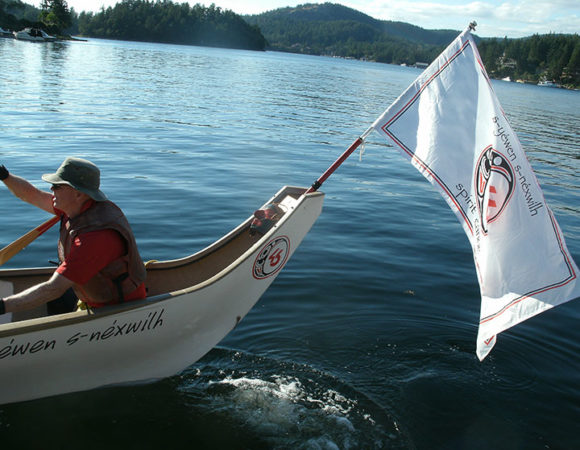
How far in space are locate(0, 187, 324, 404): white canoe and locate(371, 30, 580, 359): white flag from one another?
1.24 m

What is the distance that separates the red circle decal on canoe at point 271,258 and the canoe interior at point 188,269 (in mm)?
387

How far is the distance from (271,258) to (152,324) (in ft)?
4.30

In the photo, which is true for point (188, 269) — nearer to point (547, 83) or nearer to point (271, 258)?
point (271, 258)

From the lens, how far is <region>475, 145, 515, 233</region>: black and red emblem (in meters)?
4.33

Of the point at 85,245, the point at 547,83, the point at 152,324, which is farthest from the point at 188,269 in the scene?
the point at 547,83

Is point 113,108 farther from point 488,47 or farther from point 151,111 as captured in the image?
point 488,47

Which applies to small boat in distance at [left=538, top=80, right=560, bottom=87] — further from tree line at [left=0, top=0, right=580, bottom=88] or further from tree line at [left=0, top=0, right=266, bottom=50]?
tree line at [left=0, top=0, right=266, bottom=50]

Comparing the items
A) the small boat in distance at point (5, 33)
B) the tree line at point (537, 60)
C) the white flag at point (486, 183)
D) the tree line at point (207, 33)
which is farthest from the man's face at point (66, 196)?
the tree line at point (537, 60)

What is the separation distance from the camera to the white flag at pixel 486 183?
422 cm

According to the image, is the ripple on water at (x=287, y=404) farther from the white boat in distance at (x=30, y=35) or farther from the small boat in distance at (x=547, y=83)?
the small boat in distance at (x=547, y=83)

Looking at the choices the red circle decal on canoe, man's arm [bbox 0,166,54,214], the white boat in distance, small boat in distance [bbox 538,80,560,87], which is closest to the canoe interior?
the red circle decal on canoe

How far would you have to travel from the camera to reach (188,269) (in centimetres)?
530

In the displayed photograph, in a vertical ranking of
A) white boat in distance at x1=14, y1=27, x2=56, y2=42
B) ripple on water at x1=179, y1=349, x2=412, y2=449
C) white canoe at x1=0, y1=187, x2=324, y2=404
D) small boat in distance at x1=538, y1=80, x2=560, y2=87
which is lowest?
ripple on water at x1=179, y1=349, x2=412, y2=449

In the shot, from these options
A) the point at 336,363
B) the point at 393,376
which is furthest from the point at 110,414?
the point at 393,376
